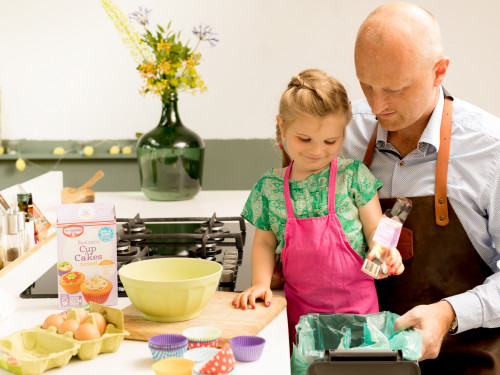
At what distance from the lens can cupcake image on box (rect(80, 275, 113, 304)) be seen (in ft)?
4.61

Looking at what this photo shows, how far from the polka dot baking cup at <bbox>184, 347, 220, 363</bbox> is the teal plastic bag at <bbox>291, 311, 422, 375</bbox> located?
22cm

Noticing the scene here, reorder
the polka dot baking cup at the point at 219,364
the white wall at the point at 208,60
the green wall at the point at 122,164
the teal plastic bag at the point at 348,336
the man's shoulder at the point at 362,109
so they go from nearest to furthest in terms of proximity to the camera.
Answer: the polka dot baking cup at the point at 219,364
the teal plastic bag at the point at 348,336
the man's shoulder at the point at 362,109
the white wall at the point at 208,60
the green wall at the point at 122,164

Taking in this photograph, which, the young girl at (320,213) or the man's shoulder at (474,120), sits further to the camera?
the man's shoulder at (474,120)

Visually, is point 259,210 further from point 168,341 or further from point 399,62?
point 168,341

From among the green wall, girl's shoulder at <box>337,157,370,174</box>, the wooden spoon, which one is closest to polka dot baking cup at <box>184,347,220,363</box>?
girl's shoulder at <box>337,157,370,174</box>

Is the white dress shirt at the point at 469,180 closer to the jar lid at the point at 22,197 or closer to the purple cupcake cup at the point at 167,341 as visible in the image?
the purple cupcake cup at the point at 167,341

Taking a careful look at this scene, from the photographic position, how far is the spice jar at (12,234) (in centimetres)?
158

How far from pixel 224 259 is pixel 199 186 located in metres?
1.02

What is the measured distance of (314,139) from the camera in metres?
1.62

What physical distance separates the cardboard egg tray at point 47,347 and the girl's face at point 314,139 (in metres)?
0.65

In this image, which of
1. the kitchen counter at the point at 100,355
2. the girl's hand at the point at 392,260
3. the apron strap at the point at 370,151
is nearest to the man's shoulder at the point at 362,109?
the apron strap at the point at 370,151

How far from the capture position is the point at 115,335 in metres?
1.19

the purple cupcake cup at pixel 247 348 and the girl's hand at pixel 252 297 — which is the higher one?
the purple cupcake cup at pixel 247 348

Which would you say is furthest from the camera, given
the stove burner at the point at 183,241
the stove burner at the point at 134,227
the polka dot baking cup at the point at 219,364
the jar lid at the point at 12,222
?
the stove burner at the point at 134,227
